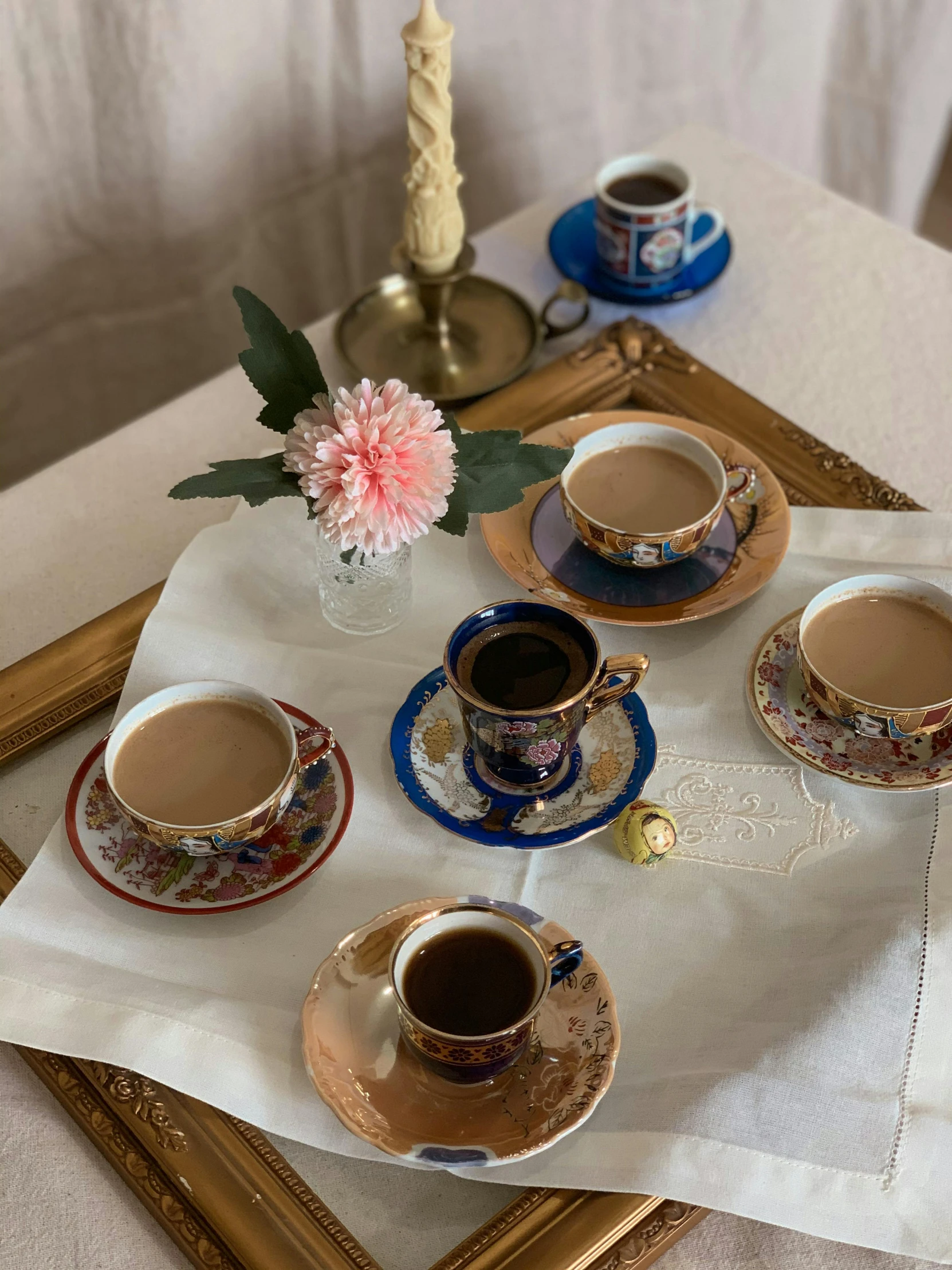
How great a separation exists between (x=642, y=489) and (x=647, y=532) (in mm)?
46

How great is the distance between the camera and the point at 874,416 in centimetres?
120

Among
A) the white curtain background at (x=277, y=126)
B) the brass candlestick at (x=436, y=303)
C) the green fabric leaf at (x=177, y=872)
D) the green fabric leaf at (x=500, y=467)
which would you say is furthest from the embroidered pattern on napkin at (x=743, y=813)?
the white curtain background at (x=277, y=126)

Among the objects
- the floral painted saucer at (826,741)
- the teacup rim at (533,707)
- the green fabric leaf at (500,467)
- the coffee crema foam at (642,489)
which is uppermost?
the green fabric leaf at (500,467)

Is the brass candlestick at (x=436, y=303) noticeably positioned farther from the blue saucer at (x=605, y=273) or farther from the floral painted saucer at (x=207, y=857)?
the floral painted saucer at (x=207, y=857)

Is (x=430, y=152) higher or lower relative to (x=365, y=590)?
higher

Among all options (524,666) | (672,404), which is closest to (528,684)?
(524,666)

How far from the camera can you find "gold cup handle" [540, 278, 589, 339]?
4.21 feet

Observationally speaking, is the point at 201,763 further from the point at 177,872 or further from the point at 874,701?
the point at 874,701

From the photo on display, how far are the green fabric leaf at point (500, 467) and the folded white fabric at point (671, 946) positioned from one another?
0.44ft

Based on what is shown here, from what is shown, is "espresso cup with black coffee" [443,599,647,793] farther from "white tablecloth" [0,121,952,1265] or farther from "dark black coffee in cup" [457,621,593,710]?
"white tablecloth" [0,121,952,1265]

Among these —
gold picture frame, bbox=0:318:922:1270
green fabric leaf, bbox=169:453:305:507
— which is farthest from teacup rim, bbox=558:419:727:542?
gold picture frame, bbox=0:318:922:1270

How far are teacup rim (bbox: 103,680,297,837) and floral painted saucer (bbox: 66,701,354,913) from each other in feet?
0.10

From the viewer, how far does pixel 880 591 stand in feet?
3.00

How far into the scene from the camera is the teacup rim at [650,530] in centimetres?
94
